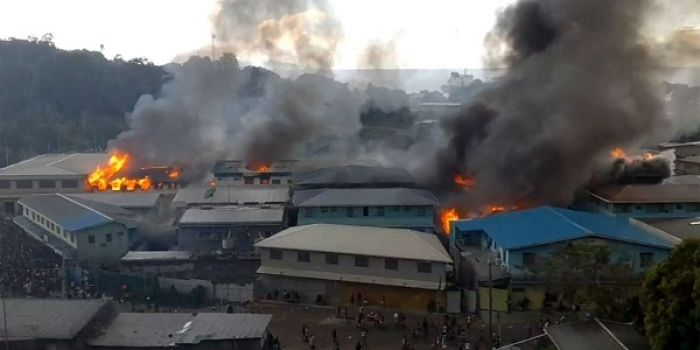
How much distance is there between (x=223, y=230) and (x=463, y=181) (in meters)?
12.6

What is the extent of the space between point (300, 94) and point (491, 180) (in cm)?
1869

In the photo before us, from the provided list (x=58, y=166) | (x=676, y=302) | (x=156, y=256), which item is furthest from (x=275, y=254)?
(x=58, y=166)

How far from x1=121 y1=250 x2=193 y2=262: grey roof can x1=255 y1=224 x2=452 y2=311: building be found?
3007mm

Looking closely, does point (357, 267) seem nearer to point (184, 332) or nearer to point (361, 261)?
point (361, 261)

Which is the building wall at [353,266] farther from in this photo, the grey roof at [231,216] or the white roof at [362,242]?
the grey roof at [231,216]

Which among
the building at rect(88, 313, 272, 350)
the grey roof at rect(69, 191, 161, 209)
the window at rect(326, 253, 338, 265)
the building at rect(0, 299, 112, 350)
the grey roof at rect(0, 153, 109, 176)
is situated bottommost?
the building at rect(88, 313, 272, 350)

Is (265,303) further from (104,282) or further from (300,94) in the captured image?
(300,94)

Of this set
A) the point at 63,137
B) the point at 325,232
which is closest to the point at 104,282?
the point at 325,232

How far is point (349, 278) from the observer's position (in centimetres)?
2339

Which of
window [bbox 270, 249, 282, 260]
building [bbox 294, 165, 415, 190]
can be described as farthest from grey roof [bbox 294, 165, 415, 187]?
window [bbox 270, 249, 282, 260]

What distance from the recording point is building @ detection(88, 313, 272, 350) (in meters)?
16.6

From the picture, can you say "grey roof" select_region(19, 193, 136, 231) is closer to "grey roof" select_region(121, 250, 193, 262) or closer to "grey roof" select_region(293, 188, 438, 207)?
"grey roof" select_region(121, 250, 193, 262)

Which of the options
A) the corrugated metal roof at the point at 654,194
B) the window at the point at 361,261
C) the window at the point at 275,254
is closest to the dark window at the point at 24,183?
the window at the point at 275,254

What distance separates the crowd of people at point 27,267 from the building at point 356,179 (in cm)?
1188
